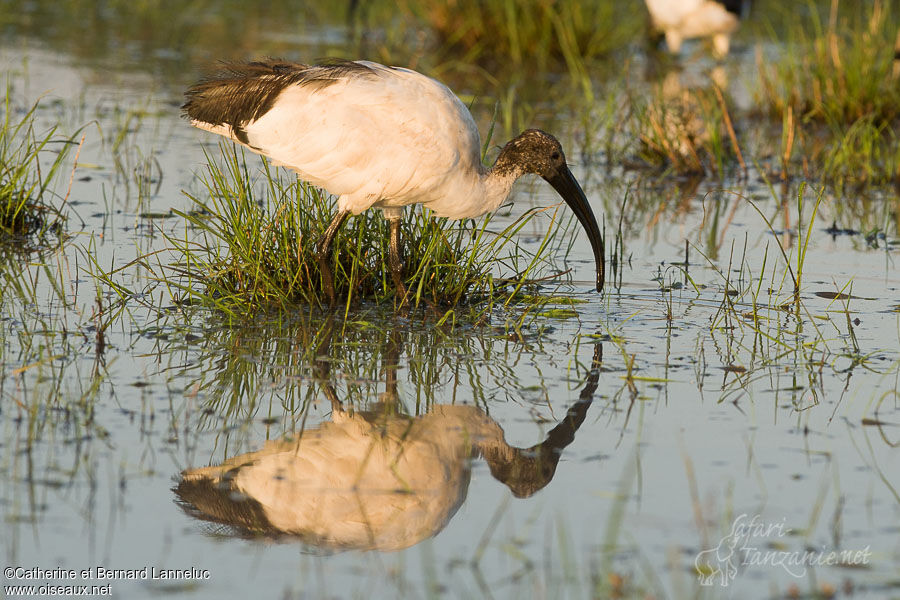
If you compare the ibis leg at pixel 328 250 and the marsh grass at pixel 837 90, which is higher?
the marsh grass at pixel 837 90

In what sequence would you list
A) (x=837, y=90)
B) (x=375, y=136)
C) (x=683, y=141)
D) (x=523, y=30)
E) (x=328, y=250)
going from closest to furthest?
(x=375, y=136)
(x=328, y=250)
(x=683, y=141)
(x=837, y=90)
(x=523, y=30)

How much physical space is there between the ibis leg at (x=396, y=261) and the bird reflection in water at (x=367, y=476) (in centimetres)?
123

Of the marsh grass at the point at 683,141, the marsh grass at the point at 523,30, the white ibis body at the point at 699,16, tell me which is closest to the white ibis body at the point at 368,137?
the marsh grass at the point at 683,141

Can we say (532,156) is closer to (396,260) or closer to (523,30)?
(396,260)

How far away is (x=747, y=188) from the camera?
9.43 metres

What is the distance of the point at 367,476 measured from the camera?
4148mm

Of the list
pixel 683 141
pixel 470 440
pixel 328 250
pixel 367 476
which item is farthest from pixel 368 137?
pixel 683 141

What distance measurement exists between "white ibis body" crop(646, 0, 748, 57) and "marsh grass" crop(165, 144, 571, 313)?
952cm

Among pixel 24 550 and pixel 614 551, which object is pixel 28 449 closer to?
pixel 24 550

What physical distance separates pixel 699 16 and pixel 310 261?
10.3 m

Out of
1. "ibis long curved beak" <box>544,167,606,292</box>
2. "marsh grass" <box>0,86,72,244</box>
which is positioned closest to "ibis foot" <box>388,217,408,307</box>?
"ibis long curved beak" <box>544,167,606,292</box>

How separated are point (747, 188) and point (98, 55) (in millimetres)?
7520

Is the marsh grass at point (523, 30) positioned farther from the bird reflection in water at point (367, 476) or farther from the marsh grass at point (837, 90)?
the bird reflection in water at point (367, 476)

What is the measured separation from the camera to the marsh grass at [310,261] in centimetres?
600
